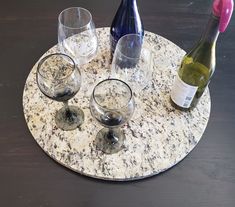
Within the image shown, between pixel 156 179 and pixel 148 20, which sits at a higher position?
pixel 148 20

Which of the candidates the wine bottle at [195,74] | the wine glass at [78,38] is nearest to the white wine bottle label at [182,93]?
the wine bottle at [195,74]

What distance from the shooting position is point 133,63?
765 millimetres

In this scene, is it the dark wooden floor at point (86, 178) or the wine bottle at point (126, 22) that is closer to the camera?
the dark wooden floor at point (86, 178)

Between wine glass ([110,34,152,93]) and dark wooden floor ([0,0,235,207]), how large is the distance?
0.13 m

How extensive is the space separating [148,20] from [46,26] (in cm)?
27

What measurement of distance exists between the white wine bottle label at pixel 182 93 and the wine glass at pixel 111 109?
11cm

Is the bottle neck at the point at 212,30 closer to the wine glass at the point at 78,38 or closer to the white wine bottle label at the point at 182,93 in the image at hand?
the white wine bottle label at the point at 182,93

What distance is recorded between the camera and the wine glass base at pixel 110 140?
2.23 ft

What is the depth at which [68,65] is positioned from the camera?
71 centimetres

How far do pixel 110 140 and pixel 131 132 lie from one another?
0.16ft

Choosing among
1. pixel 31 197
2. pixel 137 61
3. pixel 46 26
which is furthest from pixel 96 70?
pixel 31 197

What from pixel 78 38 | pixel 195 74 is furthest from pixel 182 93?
pixel 78 38

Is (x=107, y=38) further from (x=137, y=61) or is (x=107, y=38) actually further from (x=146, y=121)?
(x=146, y=121)

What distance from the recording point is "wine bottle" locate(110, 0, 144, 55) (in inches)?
29.2
